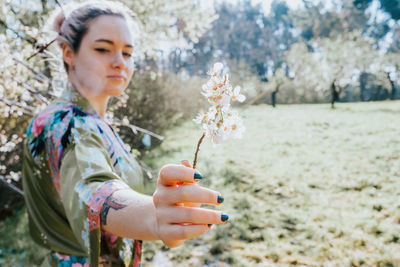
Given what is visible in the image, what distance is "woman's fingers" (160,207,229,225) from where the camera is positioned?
1.74 feet

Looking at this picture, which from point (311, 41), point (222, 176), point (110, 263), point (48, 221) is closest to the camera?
point (110, 263)

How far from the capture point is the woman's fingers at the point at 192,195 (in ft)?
1.70

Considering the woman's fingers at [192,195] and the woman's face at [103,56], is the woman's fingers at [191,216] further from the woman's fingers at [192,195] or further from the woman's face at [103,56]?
the woman's face at [103,56]

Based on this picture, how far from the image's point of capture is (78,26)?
1.11m

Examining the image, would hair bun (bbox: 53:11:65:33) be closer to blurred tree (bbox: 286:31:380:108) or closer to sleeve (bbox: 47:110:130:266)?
sleeve (bbox: 47:110:130:266)

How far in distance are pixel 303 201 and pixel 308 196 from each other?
227mm

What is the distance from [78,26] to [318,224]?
3.98 m

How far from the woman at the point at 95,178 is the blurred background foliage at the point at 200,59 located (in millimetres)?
294

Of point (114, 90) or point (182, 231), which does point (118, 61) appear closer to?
point (114, 90)

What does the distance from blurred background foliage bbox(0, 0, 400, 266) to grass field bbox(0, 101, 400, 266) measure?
98 cm

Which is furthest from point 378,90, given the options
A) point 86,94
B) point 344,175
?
point 86,94

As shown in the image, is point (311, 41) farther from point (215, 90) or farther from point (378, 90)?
point (215, 90)

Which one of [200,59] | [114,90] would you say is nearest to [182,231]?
[114,90]

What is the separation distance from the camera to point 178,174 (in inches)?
20.4
